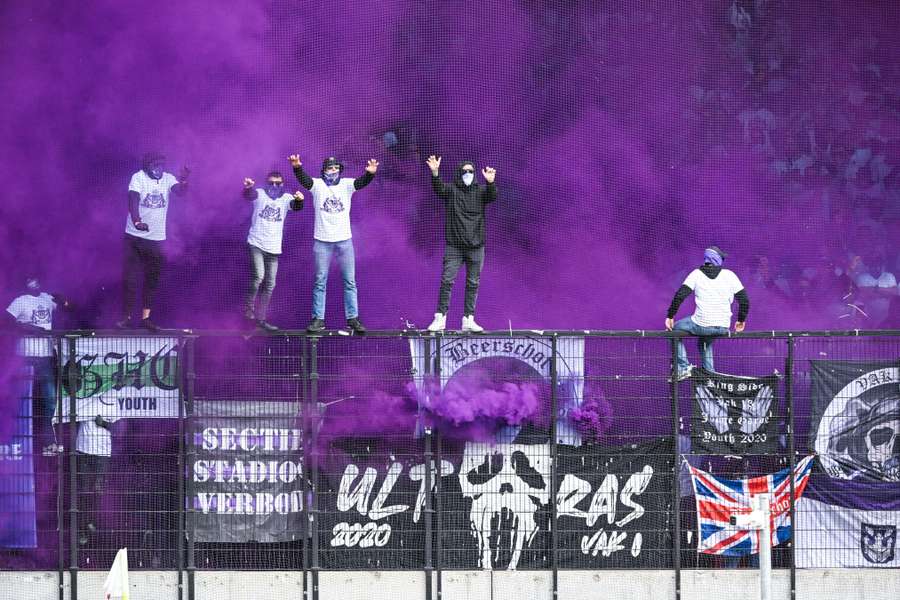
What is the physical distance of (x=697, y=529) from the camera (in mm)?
16531

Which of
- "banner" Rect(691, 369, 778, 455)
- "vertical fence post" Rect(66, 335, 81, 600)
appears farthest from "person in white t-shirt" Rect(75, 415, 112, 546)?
"banner" Rect(691, 369, 778, 455)

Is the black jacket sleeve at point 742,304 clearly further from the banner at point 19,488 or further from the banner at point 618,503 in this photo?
the banner at point 19,488

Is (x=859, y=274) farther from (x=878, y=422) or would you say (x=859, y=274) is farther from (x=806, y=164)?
(x=878, y=422)

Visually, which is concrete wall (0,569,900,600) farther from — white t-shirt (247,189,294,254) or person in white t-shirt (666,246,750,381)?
white t-shirt (247,189,294,254)

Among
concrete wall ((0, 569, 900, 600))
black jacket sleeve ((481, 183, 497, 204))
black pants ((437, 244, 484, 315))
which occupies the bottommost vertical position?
concrete wall ((0, 569, 900, 600))

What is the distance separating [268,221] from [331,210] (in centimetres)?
91

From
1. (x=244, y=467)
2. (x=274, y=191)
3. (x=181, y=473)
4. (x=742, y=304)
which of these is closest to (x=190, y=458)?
(x=181, y=473)

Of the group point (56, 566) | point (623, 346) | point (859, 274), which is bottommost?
point (56, 566)

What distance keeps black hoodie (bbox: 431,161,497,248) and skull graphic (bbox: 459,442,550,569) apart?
266 cm

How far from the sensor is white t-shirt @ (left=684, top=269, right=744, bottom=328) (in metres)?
16.9

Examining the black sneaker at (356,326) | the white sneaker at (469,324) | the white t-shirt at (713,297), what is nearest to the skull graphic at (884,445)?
the white t-shirt at (713,297)

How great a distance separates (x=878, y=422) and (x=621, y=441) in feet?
10.6

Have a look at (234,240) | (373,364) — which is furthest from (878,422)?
(234,240)

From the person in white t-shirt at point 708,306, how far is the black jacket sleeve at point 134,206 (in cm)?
688
